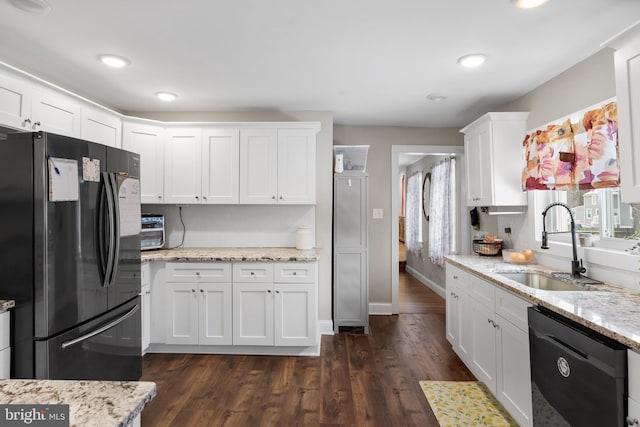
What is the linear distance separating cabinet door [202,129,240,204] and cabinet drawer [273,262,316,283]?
2.92ft

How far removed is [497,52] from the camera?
2316mm

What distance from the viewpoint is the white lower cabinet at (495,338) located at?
6.49ft

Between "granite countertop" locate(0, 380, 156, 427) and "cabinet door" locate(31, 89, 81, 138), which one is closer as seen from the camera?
"granite countertop" locate(0, 380, 156, 427)

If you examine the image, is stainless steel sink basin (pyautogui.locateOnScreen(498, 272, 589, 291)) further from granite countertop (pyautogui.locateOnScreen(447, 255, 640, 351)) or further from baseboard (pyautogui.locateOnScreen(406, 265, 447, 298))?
baseboard (pyautogui.locateOnScreen(406, 265, 447, 298))

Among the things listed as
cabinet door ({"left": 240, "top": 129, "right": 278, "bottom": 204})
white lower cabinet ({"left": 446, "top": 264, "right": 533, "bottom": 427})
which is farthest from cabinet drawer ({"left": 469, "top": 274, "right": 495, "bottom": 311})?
cabinet door ({"left": 240, "top": 129, "right": 278, "bottom": 204})

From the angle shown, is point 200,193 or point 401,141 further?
point 401,141

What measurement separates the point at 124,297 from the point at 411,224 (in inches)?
227

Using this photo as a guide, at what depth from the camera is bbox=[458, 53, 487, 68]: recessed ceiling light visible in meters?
2.37

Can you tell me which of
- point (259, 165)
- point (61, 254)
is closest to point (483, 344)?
point (259, 165)

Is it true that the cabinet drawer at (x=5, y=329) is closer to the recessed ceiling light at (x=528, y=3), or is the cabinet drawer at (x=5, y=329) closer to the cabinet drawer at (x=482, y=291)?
the cabinet drawer at (x=482, y=291)

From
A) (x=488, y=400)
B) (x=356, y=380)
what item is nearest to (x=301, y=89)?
(x=356, y=380)

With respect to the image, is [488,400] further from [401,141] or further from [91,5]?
[91,5]

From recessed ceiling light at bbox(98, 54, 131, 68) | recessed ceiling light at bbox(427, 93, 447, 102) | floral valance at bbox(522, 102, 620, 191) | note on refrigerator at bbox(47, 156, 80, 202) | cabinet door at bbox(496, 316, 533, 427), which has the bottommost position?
cabinet door at bbox(496, 316, 533, 427)

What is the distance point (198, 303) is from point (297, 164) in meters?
1.64
